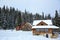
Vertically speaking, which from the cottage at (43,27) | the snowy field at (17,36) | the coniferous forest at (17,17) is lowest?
the snowy field at (17,36)

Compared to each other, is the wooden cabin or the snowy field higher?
the wooden cabin

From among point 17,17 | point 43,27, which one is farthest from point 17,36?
point 43,27

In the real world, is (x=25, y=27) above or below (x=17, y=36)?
above

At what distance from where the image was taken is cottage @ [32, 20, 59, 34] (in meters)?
2.35

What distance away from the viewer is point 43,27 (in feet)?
7.72

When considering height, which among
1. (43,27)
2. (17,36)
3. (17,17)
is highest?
(17,17)

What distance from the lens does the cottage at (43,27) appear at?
2.35 m

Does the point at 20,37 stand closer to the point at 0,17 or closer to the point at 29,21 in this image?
the point at 29,21

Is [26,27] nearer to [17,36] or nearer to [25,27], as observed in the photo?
[25,27]

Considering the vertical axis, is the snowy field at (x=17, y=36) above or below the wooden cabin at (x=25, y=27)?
below

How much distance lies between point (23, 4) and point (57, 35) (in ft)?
2.51

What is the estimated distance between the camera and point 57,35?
7.80 feet

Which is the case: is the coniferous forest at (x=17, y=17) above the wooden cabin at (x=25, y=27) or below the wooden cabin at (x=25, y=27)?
above

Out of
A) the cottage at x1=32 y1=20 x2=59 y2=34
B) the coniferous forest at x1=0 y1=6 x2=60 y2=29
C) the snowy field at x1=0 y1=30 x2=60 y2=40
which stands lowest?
the snowy field at x1=0 y1=30 x2=60 y2=40
